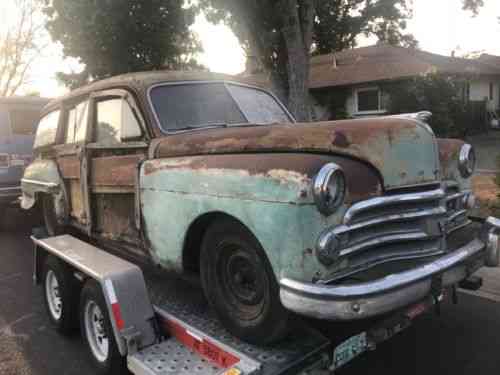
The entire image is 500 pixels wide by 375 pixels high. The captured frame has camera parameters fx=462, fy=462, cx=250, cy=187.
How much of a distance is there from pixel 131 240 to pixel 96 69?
14717 millimetres

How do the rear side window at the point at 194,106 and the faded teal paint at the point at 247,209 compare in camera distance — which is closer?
the faded teal paint at the point at 247,209

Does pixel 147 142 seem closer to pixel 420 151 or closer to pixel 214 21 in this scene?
pixel 420 151

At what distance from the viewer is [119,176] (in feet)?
12.6

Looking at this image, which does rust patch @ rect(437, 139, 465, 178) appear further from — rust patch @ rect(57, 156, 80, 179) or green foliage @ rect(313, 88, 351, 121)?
green foliage @ rect(313, 88, 351, 121)

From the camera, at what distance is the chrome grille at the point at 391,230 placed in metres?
2.46

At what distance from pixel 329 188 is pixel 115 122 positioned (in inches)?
94.2

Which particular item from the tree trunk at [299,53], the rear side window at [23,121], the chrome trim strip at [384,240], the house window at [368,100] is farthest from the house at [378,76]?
the chrome trim strip at [384,240]

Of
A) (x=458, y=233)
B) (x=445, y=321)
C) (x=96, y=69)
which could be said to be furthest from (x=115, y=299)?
(x=96, y=69)

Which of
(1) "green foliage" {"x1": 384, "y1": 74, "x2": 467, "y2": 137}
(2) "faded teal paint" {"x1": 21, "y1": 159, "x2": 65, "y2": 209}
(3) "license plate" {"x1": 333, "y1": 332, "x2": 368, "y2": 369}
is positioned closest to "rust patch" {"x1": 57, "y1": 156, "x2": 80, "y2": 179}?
(2) "faded teal paint" {"x1": 21, "y1": 159, "x2": 65, "y2": 209}

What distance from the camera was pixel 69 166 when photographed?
477 centimetres

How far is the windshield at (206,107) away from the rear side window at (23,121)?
5.86 metres

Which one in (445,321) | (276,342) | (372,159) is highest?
(372,159)

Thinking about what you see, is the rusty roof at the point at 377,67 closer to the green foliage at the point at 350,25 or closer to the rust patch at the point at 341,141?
the green foliage at the point at 350,25

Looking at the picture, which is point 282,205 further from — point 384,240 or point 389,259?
point 389,259
